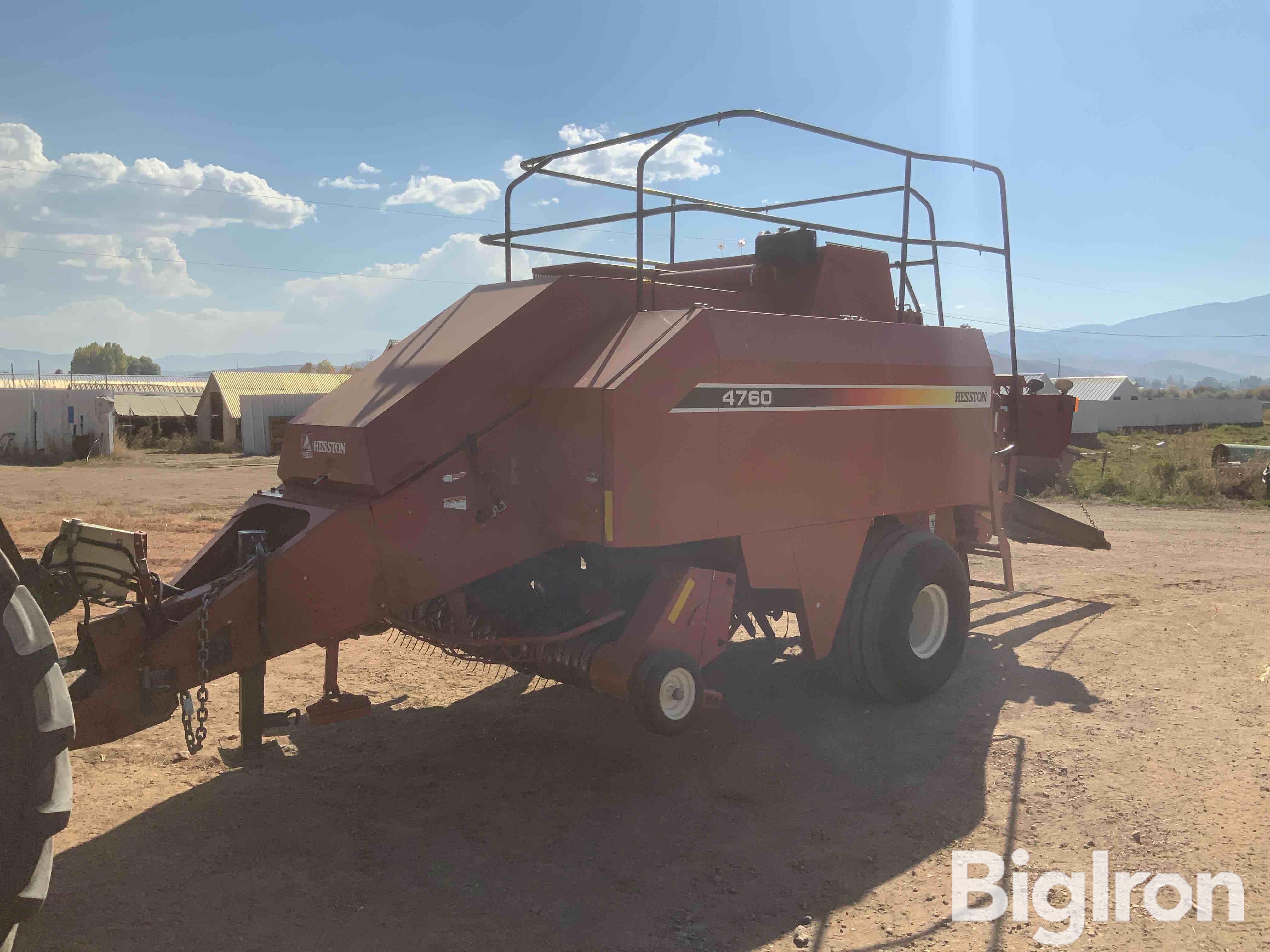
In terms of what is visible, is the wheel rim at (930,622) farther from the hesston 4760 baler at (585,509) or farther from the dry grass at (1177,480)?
the dry grass at (1177,480)

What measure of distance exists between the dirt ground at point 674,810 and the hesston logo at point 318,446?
4.43ft

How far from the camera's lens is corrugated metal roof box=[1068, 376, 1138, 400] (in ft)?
156

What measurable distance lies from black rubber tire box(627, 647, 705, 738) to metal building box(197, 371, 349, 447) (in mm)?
29313

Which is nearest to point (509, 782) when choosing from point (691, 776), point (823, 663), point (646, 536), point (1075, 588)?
point (691, 776)

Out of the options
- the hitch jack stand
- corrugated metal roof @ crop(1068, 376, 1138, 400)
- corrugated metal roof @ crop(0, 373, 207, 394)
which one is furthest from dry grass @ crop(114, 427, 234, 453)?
corrugated metal roof @ crop(1068, 376, 1138, 400)

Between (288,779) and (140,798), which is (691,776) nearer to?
(288,779)

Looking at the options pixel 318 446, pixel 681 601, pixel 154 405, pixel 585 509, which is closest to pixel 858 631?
pixel 681 601

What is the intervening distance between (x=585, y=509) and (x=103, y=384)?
45.5 metres

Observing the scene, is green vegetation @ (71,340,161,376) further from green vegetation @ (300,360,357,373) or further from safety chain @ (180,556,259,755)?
safety chain @ (180,556,259,755)

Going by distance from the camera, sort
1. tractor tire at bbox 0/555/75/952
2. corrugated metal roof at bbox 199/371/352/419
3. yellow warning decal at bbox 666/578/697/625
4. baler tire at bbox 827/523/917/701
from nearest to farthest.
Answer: tractor tire at bbox 0/555/75/952 < yellow warning decal at bbox 666/578/697/625 < baler tire at bbox 827/523/917/701 < corrugated metal roof at bbox 199/371/352/419

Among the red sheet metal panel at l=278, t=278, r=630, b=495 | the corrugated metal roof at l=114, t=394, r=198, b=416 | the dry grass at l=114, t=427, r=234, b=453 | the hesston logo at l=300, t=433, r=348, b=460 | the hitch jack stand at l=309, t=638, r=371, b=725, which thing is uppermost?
the corrugated metal roof at l=114, t=394, r=198, b=416

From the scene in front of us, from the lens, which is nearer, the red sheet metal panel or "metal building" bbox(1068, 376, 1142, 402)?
the red sheet metal panel

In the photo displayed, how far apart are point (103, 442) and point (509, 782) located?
93.7 ft

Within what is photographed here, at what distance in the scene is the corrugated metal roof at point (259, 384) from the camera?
3300 cm
